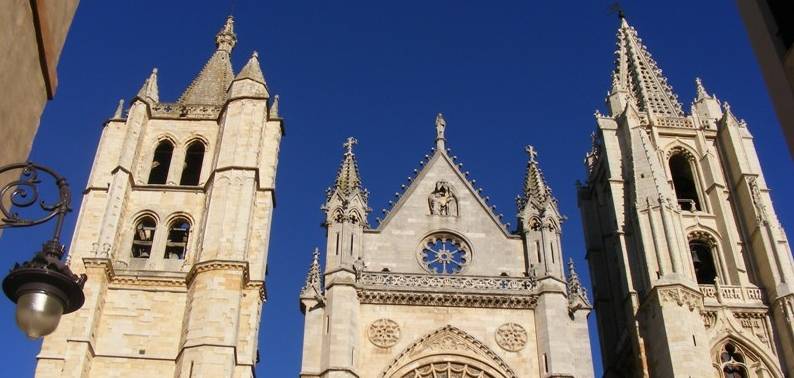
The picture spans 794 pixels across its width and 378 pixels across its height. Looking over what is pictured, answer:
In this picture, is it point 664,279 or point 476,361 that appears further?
point 664,279

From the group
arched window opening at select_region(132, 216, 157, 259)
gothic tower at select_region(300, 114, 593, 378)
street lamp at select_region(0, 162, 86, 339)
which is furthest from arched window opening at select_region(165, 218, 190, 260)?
street lamp at select_region(0, 162, 86, 339)

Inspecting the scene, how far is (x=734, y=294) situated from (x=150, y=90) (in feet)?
52.5

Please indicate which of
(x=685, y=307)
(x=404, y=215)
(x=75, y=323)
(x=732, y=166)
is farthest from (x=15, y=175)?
(x=732, y=166)

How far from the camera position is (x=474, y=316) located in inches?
784

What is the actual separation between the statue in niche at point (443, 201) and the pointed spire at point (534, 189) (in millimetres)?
1565

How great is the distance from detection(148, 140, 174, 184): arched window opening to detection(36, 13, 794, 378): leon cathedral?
0.15ft

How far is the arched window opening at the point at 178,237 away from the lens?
2195cm

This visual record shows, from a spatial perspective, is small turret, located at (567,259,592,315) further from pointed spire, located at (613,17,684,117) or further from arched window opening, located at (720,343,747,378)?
pointed spire, located at (613,17,684,117)

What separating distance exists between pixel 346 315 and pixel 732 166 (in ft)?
40.2

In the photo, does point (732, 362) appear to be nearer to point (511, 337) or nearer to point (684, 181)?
point (511, 337)

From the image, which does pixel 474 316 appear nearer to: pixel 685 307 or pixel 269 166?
pixel 685 307

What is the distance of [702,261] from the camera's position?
25078mm

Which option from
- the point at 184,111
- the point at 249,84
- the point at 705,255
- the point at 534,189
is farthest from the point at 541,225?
the point at 184,111

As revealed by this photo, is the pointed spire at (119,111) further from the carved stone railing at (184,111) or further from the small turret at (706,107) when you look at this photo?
the small turret at (706,107)
